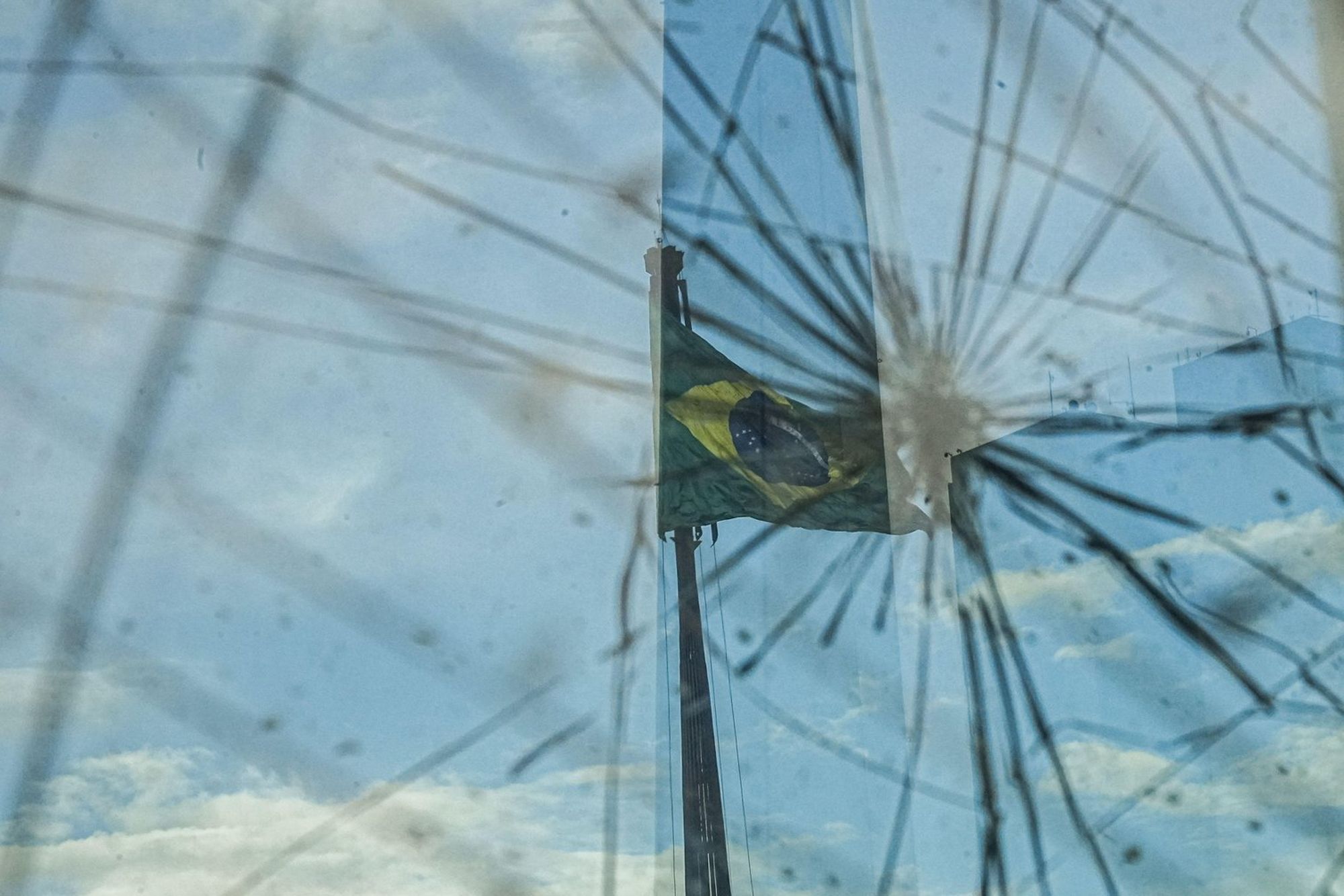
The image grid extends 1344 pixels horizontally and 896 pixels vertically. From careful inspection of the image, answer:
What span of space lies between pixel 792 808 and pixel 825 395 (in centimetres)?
57

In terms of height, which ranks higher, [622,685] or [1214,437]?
[1214,437]

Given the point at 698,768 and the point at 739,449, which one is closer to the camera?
the point at 698,768

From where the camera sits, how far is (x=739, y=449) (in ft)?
6.61

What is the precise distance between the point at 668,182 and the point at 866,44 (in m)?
0.36

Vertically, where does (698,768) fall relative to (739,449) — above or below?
below

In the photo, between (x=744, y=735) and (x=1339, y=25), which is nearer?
(x=744, y=735)

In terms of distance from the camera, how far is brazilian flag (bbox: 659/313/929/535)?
2.02 meters

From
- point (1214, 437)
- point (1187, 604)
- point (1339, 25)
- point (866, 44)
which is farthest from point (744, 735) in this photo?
point (1339, 25)

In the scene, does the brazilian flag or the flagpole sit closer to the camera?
the flagpole

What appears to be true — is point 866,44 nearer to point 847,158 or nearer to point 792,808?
point 847,158

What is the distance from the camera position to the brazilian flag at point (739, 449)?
79.6 inches

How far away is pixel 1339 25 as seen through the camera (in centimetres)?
207

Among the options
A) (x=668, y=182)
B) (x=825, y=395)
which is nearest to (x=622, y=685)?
(x=825, y=395)

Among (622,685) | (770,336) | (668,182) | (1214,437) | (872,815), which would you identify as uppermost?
(668,182)
